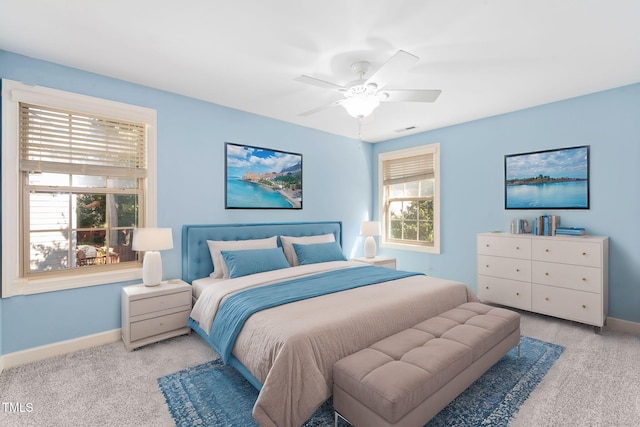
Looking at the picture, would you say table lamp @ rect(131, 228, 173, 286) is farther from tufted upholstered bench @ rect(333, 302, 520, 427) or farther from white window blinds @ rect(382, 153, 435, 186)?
white window blinds @ rect(382, 153, 435, 186)

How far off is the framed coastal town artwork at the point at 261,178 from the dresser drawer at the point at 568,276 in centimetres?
307

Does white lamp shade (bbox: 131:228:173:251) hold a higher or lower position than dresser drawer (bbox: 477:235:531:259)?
higher

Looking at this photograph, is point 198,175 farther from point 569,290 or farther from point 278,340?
point 569,290

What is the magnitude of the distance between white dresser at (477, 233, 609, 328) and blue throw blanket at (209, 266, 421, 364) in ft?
4.43

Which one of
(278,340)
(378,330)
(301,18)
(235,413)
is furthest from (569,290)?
(301,18)

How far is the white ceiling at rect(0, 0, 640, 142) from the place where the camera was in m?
1.99

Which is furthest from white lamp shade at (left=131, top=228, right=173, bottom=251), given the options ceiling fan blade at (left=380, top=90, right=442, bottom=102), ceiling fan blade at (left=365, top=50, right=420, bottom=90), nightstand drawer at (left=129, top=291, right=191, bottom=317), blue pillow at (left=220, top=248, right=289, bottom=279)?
ceiling fan blade at (left=380, top=90, right=442, bottom=102)

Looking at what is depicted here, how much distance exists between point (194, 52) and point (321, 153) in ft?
8.56

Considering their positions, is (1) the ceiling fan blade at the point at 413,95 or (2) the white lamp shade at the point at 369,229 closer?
(1) the ceiling fan blade at the point at 413,95

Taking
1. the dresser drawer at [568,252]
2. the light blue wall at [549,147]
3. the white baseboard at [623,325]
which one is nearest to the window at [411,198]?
the light blue wall at [549,147]

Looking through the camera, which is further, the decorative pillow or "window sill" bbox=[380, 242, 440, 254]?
"window sill" bbox=[380, 242, 440, 254]

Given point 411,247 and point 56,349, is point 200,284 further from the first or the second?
point 411,247

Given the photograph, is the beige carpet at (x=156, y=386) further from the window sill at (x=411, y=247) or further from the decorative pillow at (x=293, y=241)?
the window sill at (x=411, y=247)

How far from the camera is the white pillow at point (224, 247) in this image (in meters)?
3.37
